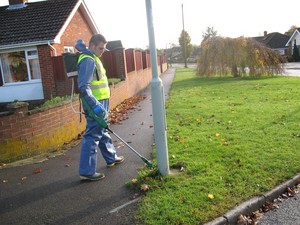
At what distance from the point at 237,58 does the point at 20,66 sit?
13.6 meters

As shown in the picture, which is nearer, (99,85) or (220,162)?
(99,85)

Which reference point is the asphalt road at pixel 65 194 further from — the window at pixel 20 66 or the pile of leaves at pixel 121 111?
the window at pixel 20 66

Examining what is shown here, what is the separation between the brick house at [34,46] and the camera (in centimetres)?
1583

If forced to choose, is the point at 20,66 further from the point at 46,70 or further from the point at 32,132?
the point at 32,132

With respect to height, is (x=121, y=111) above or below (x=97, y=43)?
below

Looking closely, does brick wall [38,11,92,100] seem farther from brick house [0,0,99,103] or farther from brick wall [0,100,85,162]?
brick wall [0,100,85,162]

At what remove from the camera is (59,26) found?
1639 centimetres

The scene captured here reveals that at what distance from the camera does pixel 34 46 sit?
52.6 feet

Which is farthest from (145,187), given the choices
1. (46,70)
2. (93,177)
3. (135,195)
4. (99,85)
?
(46,70)

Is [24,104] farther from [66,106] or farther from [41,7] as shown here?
[41,7]

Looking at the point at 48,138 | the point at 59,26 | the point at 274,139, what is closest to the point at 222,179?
the point at 274,139

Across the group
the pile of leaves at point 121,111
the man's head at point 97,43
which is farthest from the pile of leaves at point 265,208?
the pile of leaves at point 121,111

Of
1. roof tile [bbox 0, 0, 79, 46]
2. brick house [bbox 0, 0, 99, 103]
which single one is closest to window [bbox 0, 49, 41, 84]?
brick house [bbox 0, 0, 99, 103]

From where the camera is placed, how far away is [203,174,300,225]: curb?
328 cm
